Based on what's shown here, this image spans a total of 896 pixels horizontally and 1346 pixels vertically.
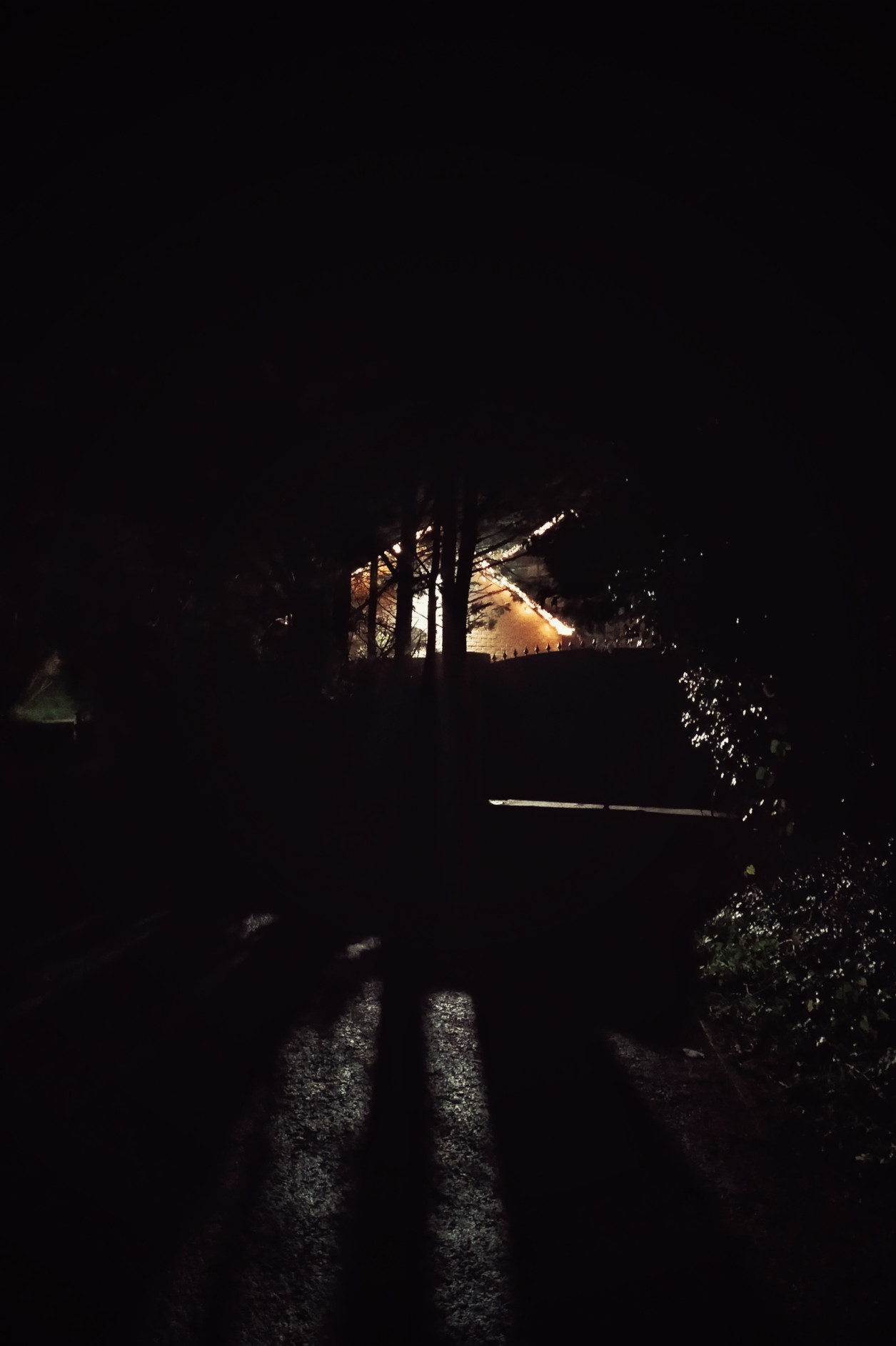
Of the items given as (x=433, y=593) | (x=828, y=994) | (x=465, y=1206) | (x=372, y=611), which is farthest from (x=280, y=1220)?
(x=372, y=611)

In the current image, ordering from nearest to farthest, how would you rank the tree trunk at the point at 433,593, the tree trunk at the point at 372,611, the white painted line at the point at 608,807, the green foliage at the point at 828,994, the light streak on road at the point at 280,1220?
the light streak on road at the point at 280,1220, the green foliage at the point at 828,994, the white painted line at the point at 608,807, the tree trunk at the point at 433,593, the tree trunk at the point at 372,611

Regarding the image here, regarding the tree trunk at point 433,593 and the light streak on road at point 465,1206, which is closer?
the light streak on road at point 465,1206

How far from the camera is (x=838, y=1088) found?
366 cm

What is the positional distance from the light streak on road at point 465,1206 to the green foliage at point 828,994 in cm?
157

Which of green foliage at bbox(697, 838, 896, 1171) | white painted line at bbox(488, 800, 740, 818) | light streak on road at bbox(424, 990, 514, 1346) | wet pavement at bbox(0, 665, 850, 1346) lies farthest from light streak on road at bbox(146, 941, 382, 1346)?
white painted line at bbox(488, 800, 740, 818)

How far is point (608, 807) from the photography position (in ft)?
30.5

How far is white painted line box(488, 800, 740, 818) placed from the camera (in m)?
8.08

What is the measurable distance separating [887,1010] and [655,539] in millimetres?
3196

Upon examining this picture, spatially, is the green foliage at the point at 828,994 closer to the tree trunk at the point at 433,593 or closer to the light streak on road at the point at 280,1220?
the light streak on road at the point at 280,1220

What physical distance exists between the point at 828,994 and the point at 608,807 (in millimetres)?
5205

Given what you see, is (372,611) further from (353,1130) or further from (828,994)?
(353,1130)

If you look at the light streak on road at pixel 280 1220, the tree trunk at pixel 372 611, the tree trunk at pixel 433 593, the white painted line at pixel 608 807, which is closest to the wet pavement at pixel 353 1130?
the light streak on road at pixel 280 1220

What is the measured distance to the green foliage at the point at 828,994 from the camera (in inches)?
139

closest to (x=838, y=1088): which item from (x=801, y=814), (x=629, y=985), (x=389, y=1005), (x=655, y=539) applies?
(x=801, y=814)
